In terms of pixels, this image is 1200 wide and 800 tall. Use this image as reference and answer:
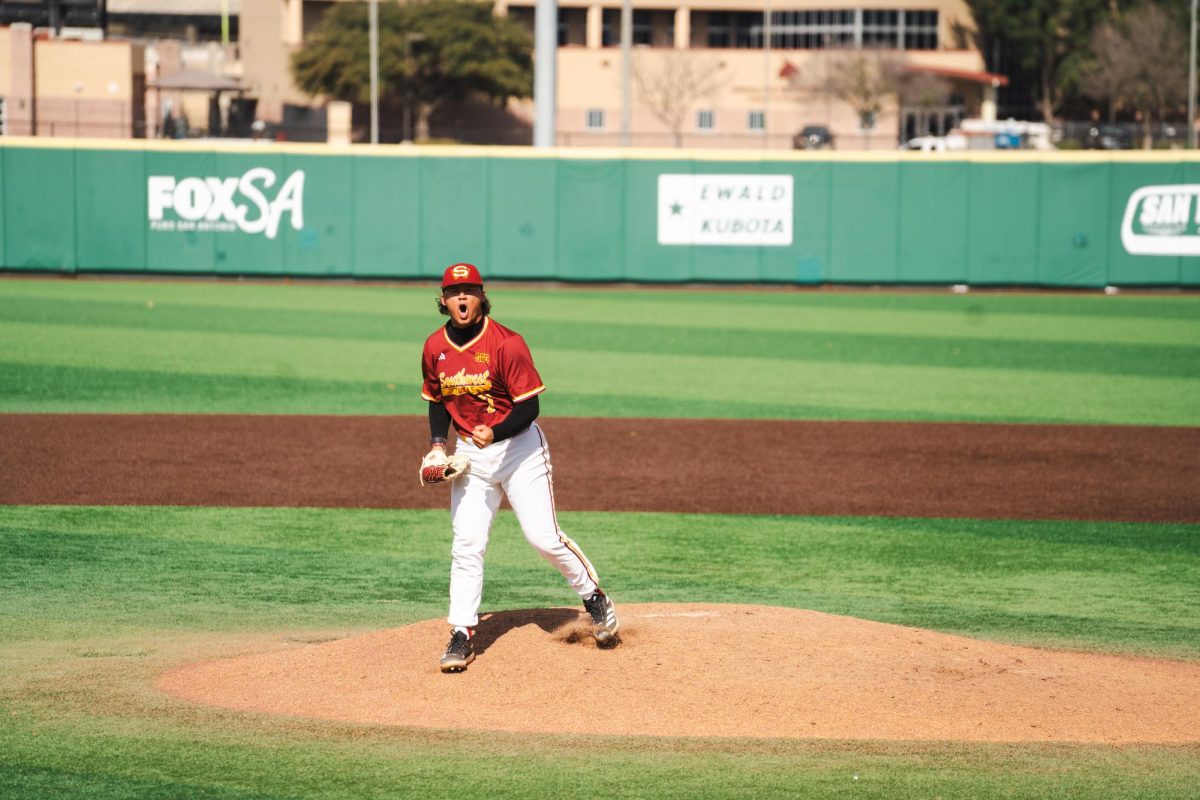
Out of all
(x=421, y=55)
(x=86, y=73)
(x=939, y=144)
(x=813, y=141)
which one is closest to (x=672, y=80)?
(x=421, y=55)

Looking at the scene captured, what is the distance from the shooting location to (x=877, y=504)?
11469 mm

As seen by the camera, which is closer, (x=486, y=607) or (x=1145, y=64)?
(x=486, y=607)

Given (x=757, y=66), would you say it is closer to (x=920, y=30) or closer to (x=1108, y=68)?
(x=920, y=30)

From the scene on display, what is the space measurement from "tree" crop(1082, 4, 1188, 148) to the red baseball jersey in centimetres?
6987

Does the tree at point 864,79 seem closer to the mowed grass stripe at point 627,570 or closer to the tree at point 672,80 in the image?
the tree at point 672,80

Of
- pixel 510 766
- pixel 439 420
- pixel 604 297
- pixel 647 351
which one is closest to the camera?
pixel 510 766

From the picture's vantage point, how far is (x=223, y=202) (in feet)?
91.5

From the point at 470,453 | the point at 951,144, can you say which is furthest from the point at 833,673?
the point at 951,144

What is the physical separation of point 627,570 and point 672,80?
66.5 m

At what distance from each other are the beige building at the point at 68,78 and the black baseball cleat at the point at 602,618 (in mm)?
48149

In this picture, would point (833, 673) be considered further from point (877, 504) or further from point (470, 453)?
point (877, 504)

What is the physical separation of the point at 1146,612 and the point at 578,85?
229 ft

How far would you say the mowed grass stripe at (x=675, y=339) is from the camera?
20.1m

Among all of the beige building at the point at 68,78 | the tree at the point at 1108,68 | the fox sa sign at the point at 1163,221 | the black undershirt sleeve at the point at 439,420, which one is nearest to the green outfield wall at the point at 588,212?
the fox sa sign at the point at 1163,221
